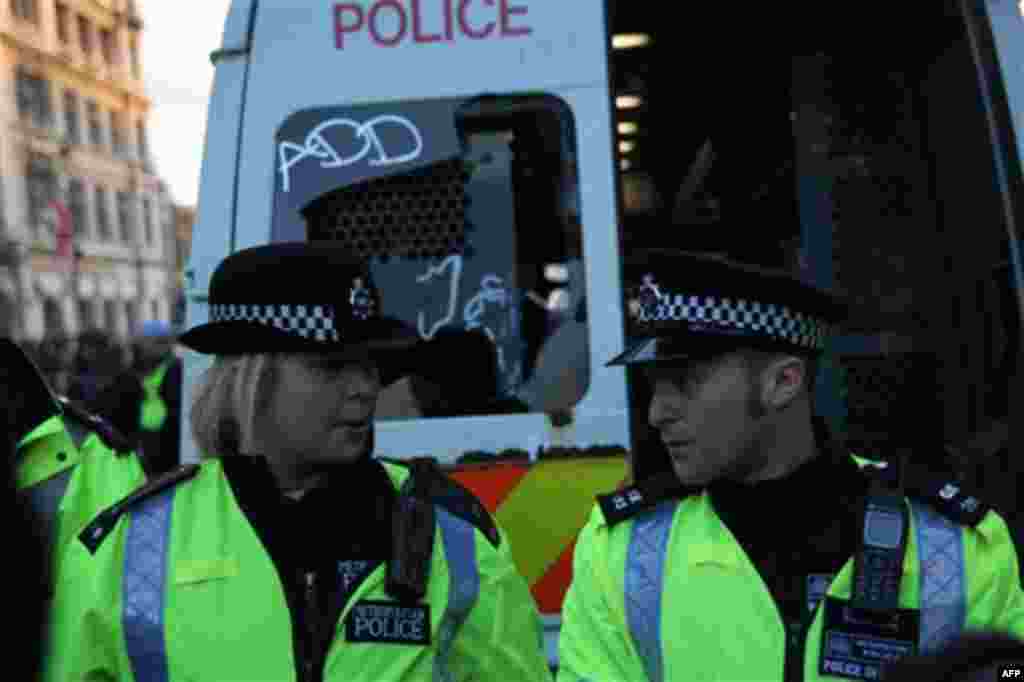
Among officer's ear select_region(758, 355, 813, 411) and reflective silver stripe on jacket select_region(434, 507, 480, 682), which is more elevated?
officer's ear select_region(758, 355, 813, 411)

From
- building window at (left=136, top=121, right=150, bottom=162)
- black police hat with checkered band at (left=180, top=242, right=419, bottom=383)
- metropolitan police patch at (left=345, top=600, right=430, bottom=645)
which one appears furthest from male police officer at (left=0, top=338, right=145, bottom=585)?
building window at (left=136, top=121, right=150, bottom=162)

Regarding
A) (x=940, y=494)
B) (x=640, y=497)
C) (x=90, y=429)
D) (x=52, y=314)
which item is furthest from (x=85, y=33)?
(x=52, y=314)

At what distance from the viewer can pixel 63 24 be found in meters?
6.70

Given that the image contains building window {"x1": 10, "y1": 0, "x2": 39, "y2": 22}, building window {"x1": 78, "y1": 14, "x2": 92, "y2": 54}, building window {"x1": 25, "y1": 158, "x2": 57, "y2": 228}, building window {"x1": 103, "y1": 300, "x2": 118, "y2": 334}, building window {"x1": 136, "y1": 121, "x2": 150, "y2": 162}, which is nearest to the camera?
building window {"x1": 10, "y1": 0, "x2": 39, "y2": 22}

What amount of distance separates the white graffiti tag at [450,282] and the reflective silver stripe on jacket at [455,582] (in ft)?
3.31

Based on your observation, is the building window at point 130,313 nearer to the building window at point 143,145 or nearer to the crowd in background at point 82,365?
the building window at point 143,145

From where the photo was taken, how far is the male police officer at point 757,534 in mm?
1980

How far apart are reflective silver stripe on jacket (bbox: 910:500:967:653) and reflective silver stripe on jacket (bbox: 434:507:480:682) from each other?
2.41 ft

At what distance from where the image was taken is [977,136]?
392 cm

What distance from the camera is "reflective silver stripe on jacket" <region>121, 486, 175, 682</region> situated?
6.95 ft

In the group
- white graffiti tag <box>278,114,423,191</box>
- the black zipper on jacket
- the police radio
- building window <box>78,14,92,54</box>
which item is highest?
building window <box>78,14,92,54</box>

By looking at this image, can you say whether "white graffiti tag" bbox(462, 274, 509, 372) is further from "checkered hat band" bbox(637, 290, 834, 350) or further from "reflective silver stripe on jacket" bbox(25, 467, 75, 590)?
"checkered hat band" bbox(637, 290, 834, 350)

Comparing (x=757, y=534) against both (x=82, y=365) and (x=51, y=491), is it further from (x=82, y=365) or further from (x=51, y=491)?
(x=82, y=365)

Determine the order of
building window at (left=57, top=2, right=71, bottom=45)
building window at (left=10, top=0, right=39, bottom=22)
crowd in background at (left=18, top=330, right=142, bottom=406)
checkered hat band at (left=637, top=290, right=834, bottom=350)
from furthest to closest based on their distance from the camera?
crowd in background at (left=18, top=330, right=142, bottom=406)
building window at (left=57, top=2, right=71, bottom=45)
building window at (left=10, top=0, right=39, bottom=22)
checkered hat band at (left=637, top=290, right=834, bottom=350)
